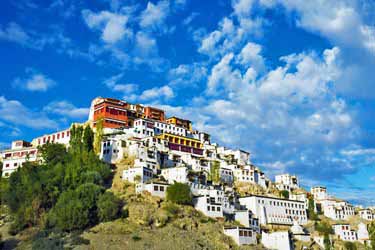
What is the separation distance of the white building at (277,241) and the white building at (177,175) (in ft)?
49.6

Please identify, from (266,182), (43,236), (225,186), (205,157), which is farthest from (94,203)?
(266,182)

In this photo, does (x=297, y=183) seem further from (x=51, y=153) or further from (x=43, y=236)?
(x=43, y=236)

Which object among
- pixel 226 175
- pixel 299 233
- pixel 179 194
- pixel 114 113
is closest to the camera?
pixel 179 194

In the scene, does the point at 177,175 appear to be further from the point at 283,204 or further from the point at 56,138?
the point at 56,138

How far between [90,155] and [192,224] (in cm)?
2100

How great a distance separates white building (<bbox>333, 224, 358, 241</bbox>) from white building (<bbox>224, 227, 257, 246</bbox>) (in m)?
22.4

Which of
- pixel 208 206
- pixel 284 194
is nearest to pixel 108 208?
pixel 208 206

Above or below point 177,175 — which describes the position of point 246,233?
below

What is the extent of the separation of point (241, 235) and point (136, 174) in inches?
721

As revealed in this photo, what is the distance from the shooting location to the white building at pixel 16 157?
287 feet

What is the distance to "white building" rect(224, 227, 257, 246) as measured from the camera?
6556 centimetres

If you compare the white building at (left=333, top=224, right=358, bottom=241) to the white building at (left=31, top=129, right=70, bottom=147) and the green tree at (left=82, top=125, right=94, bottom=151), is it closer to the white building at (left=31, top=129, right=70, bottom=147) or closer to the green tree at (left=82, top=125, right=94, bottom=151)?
the green tree at (left=82, top=125, right=94, bottom=151)

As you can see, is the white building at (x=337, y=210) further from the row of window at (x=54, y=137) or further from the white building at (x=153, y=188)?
the row of window at (x=54, y=137)

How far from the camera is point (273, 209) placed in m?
80.1
